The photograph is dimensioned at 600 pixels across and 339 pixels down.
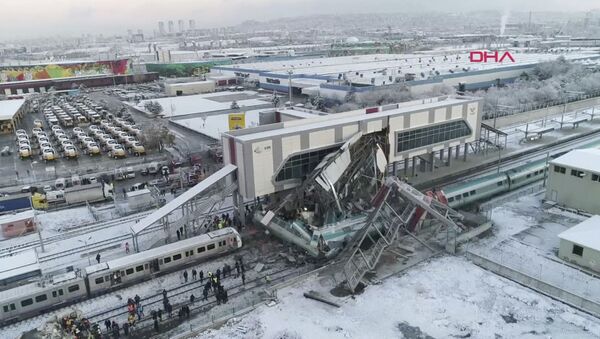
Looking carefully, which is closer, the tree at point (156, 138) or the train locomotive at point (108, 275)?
the train locomotive at point (108, 275)

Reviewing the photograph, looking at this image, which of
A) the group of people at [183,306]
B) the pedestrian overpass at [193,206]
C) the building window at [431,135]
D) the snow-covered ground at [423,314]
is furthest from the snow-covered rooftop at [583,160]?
the group of people at [183,306]

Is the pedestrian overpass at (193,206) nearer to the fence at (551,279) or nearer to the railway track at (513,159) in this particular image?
the fence at (551,279)

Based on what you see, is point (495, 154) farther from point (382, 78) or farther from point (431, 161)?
point (382, 78)

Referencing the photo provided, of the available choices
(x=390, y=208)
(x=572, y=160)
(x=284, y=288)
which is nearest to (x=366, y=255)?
(x=390, y=208)

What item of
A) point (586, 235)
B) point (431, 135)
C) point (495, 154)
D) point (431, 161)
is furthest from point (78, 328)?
point (495, 154)

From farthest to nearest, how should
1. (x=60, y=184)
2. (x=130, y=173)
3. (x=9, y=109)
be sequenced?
(x=9, y=109) < (x=130, y=173) < (x=60, y=184)

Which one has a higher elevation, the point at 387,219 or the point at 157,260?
the point at 387,219
